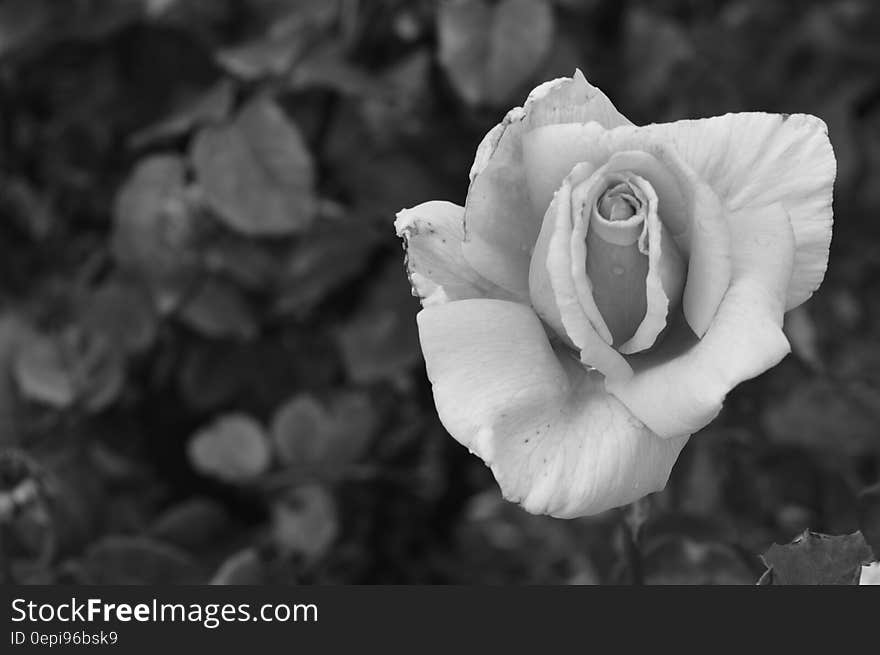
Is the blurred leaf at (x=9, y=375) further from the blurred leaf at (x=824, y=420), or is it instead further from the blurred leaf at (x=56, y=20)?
the blurred leaf at (x=824, y=420)

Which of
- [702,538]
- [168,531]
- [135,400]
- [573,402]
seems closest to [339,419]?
[168,531]

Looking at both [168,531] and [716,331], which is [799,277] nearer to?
[716,331]

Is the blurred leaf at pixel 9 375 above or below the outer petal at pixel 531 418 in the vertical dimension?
above

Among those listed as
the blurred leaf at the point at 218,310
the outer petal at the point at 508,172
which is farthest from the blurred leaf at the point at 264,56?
the outer petal at the point at 508,172

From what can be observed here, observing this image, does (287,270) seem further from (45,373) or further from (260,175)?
(45,373)

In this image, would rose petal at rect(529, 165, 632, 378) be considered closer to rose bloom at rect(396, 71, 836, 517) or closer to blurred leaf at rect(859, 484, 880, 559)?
rose bloom at rect(396, 71, 836, 517)
